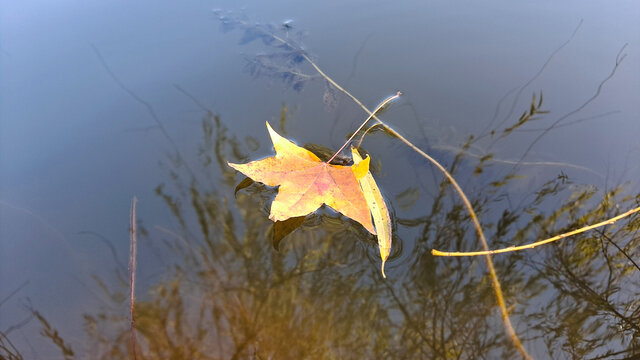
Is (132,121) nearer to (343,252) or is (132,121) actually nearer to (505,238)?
(343,252)

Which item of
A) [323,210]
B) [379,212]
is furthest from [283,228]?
[379,212]

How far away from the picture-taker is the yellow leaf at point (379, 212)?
2.71 feet

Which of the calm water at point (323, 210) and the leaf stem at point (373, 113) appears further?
the leaf stem at point (373, 113)

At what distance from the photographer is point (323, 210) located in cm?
93

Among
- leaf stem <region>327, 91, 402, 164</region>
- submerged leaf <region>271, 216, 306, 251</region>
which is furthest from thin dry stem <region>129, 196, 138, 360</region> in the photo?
leaf stem <region>327, 91, 402, 164</region>

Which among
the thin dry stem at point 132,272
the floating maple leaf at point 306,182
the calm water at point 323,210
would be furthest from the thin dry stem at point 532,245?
the thin dry stem at point 132,272

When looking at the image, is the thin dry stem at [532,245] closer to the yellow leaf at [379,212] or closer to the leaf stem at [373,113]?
the yellow leaf at [379,212]

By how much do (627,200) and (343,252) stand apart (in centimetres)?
69

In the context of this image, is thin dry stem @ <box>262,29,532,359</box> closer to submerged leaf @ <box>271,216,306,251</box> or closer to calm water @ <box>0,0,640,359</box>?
calm water @ <box>0,0,640,359</box>

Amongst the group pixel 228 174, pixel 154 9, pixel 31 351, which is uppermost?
pixel 154 9

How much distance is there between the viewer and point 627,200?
0.94m

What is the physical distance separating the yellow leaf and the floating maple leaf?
3 cm

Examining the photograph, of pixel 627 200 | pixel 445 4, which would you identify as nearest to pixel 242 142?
pixel 627 200

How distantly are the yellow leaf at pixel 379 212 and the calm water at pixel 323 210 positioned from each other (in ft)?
0.14
